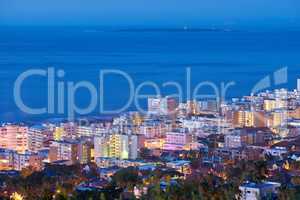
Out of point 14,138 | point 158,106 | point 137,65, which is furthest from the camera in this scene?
point 137,65

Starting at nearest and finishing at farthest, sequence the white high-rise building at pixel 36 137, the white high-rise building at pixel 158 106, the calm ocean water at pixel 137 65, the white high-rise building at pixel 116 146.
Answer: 1. the white high-rise building at pixel 116 146
2. the white high-rise building at pixel 36 137
3. the white high-rise building at pixel 158 106
4. the calm ocean water at pixel 137 65

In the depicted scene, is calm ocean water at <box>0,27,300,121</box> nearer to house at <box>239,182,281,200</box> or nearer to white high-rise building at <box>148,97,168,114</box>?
white high-rise building at <box>148,97,168,114</box>

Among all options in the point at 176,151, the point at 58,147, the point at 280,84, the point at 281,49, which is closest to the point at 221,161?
the point at 176,151

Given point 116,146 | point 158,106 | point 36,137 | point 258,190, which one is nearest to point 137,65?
point 158,106

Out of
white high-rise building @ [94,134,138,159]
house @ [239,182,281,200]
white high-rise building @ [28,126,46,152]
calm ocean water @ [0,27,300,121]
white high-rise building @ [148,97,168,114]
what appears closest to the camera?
house @ [239,182,281,200]

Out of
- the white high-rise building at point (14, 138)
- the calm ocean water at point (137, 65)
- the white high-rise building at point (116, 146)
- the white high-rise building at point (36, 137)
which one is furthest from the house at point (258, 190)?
the calm ocean water at point (137, 65)

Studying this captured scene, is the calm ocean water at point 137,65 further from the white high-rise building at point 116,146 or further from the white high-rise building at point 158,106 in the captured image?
the white high-rise building at point 116,146

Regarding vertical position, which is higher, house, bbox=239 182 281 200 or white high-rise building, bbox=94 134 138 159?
white high-rise building, bbox=94 134 138 159

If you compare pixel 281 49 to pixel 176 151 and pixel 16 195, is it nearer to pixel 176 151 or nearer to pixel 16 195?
pixel 176 151

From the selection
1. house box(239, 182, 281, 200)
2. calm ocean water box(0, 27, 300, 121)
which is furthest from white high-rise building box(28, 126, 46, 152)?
house box(239, 182, 281, 200)

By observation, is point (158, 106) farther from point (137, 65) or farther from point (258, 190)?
point (137, 65)

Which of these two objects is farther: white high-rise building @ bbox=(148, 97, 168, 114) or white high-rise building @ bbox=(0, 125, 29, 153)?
white high-rise building @ bbox=(148, 97, 168, 114)
